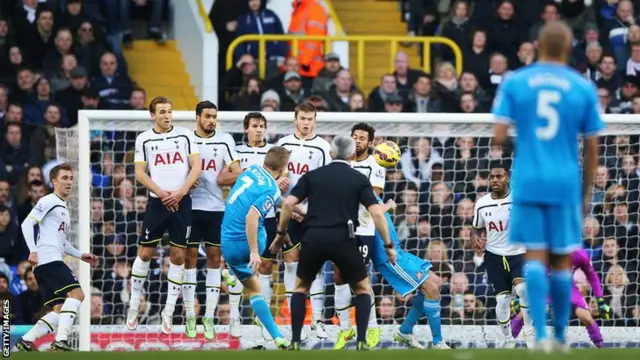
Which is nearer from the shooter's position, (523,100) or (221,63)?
(523,100)

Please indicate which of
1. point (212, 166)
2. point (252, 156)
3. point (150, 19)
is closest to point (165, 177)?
point (212, 166)

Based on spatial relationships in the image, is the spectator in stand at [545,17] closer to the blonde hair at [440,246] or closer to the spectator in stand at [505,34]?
the spectator in stand at [505,34]

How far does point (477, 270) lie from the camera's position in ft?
55.1

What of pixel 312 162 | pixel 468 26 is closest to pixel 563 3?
pixel 468 26

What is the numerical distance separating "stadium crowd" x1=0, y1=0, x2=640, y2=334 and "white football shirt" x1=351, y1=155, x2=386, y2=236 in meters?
2.33

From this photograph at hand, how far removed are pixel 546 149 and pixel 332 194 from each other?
2.59 meters

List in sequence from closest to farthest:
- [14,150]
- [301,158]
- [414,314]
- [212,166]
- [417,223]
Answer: [414,314], [301,158], [212,166], [417,223], [14,150]

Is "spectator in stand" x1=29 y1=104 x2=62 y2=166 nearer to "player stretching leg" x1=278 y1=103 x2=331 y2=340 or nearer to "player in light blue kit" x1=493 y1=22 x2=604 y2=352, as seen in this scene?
"player stretching leg" x1=278 y1=103 x2=331 y2=340

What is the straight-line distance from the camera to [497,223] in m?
14.6

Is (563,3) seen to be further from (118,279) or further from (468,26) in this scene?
(118,279)

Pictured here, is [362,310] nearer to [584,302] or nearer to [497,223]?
[497,223]

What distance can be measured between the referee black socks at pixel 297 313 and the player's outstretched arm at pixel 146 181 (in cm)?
248

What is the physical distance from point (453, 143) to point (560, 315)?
24.6 ft

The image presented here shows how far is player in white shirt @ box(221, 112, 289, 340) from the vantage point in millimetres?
14352
